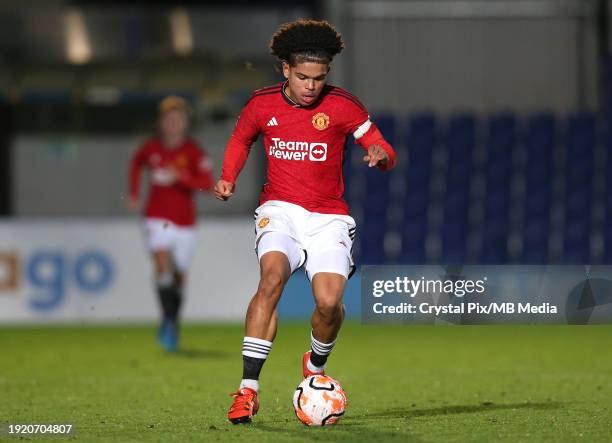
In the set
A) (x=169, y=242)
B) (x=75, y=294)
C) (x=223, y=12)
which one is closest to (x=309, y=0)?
(x=223, y=12)

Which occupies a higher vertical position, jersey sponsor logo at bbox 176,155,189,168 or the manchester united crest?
jersey sponsor logo at bbox 176,155,189,168

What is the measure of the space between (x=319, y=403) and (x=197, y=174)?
521 centimetres

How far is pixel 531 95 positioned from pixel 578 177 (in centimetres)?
131

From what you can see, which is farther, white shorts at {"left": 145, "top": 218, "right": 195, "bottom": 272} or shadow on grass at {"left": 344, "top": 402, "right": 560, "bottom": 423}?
white shorts at {"left": 145, "top": 218, "right": 195, "bottom": 272}

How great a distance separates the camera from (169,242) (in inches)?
420

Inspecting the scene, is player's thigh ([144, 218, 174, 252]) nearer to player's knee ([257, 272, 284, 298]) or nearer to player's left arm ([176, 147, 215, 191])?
player's left arm ([176, 147, 215, 191])

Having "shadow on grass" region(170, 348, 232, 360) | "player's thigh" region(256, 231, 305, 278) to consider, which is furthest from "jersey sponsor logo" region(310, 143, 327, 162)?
"shadow on grass" region(170, 348, 232, 360)

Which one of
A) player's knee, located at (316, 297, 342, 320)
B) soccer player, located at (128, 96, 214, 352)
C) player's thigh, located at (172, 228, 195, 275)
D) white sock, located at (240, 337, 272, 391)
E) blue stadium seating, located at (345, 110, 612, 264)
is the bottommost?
white sock, located at (240, 337, 272, 391)

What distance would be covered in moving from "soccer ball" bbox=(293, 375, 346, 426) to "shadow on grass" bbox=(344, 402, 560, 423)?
0.95 feet

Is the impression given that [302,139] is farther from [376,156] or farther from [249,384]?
[249,384]

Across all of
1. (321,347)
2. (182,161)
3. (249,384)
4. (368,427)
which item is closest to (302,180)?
(321,347)

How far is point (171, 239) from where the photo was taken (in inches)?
420

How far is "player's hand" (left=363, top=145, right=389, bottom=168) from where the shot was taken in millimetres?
5523

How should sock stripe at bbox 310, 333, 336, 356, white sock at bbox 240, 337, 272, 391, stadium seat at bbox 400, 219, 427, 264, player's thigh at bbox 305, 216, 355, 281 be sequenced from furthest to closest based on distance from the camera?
stadium seat at bbox 400, 219, 427, 264
sock stripe at bbox 310, 333, 336, 356
player's thigh at bbox 305, 216, 355, 281
white sock at bbox 240, 337, 272, 391
